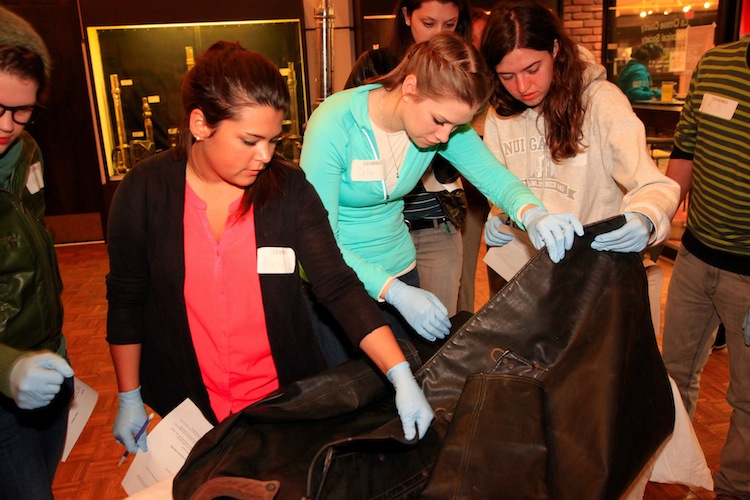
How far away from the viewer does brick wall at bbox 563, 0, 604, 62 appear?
20.5 ft

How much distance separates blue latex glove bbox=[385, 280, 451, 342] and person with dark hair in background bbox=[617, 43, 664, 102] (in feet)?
14.6

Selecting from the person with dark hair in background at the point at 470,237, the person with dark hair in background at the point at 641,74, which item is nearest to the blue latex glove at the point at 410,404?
the person with dark hair in background at the point at 470,237

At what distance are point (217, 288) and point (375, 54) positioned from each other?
1.29m

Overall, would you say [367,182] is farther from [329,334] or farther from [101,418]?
[101,418]

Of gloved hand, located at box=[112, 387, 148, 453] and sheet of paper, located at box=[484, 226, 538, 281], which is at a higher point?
sheet of paper, located at box=[484, 226, 538, 281]

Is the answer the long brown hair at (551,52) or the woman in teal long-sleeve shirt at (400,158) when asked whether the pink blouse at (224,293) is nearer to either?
the woman in teal long-sleeve shirt at (400,158)

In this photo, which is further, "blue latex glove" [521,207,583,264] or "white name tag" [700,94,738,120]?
"white name tag" [700,94,738,120]

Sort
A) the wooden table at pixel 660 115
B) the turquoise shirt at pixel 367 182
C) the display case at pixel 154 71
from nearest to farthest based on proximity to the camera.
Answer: the turquoise shirt at pixel 367 182
the wooden table at pixel 660 115
the display case at pixel 154 71

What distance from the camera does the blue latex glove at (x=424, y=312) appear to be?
1.47m

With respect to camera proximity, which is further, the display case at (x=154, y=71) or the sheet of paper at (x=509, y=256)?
the display case at (x=154, y=71)

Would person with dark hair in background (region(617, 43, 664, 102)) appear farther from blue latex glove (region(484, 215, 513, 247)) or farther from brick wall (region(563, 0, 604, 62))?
blue latex glove (region(484, 215, 513, 247))

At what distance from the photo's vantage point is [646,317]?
1.26 metres

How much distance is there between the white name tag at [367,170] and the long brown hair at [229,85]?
0.34m

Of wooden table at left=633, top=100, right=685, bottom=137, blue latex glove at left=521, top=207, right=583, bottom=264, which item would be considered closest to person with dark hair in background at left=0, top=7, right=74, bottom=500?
blue latex glove at left=521, top=207, right=583, bottom=264
